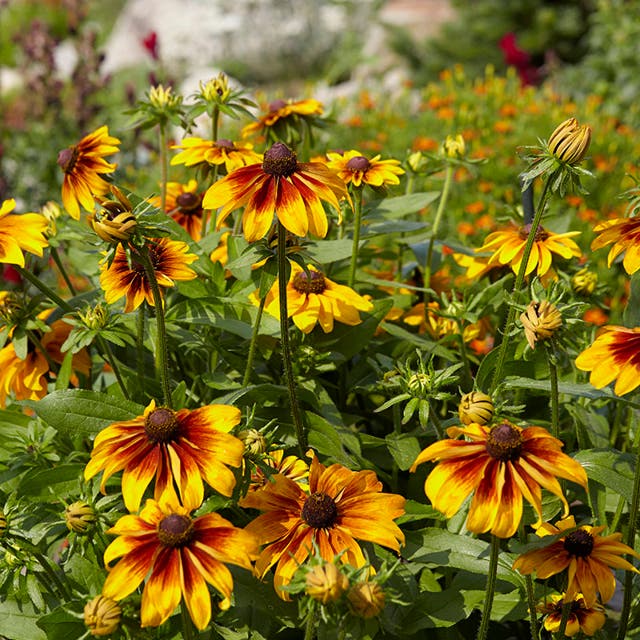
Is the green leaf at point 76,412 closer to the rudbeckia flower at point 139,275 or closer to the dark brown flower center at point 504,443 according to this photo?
the rudbeckia flower at point 139,275

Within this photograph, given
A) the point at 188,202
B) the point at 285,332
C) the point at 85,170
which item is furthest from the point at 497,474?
the point at 188,202

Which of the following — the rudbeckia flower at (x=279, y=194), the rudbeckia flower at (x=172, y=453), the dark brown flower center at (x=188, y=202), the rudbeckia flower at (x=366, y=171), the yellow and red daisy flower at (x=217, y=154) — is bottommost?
the dark brown flower center at (x=188, y=202)

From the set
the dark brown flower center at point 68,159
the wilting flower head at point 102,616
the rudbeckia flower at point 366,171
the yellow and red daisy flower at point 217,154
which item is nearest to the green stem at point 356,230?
the rudbeckia flower at point 366,171

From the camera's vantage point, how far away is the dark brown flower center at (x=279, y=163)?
0.96m

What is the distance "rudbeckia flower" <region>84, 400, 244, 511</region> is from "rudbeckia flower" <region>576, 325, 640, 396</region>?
0.38 m

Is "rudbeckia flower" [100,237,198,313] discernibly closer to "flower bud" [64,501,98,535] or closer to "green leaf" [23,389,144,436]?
"green leaf" [23,389,144,436]

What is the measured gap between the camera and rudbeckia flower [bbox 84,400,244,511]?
865 mm

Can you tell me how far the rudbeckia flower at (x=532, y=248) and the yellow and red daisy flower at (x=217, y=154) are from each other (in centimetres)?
37

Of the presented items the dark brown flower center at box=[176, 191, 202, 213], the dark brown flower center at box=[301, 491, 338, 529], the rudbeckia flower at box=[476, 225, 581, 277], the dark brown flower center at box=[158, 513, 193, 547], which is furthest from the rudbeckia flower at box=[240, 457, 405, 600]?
the dark brown flower center at box=[176, 191, 202, 213]

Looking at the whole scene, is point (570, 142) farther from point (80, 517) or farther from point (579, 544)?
point (80, 517)

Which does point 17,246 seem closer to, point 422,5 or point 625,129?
point 625,129

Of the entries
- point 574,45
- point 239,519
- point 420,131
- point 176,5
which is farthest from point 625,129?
point 176,5

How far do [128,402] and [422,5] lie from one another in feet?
27.6

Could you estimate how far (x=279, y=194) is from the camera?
942mm
